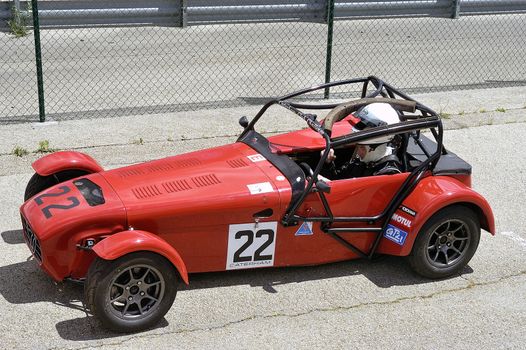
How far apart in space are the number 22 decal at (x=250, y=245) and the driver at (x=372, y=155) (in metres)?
0.78

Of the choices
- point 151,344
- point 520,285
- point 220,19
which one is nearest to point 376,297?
point 520,285

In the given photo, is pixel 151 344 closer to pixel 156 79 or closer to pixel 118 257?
pixel 118 257

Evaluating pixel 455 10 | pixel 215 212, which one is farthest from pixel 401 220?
pixel 455 10

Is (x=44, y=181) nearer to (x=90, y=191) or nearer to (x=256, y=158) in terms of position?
(x=90, y=191)

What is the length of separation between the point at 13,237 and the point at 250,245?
81.1 inches

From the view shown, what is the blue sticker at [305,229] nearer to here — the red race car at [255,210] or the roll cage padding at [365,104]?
the red race car at [255,210]

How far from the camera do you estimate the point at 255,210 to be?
5.63 metres

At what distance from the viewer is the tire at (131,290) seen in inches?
199

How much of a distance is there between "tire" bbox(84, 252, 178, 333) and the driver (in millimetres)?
1622

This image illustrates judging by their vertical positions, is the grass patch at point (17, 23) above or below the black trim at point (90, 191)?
above

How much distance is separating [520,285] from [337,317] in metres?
1.55

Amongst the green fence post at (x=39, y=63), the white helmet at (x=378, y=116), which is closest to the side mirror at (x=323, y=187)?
the white helmet at (x=378, y=116)

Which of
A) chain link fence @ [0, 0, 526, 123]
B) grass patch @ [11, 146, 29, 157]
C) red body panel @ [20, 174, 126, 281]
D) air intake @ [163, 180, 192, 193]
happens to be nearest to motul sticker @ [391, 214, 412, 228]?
air intake @ [163, 180, 192, 193]

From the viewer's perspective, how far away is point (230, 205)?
219 inches
